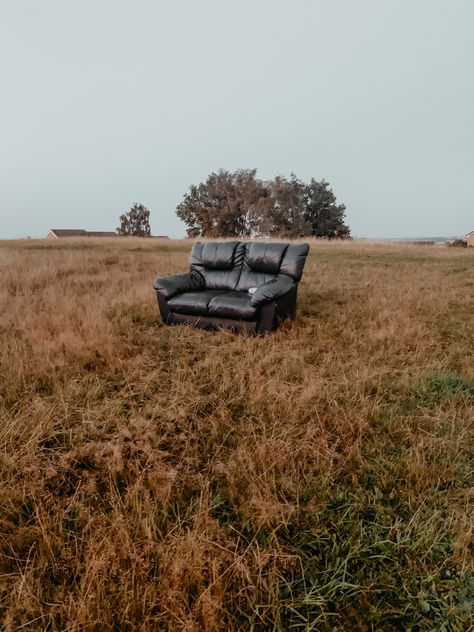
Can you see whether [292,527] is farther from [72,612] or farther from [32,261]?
[32,261]

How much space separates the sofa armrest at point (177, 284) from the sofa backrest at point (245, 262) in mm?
174

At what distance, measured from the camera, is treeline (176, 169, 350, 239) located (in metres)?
28.0

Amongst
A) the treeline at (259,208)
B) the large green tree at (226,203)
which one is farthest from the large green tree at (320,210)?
the large green tree at (226,203)

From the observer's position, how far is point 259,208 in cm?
2805

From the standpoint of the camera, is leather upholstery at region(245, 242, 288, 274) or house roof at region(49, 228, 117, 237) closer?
leather upholstery at region(245, 242, 288, 274)

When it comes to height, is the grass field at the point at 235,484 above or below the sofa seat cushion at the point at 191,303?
below

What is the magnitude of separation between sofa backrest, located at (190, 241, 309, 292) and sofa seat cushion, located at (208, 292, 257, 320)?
83cm

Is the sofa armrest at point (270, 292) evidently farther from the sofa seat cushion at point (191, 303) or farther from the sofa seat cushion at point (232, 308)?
the sofa seat cushion at point (191, 303)

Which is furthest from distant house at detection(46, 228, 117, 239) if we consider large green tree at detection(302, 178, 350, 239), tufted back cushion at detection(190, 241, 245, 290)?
tufted back cushion at detection(190, 241, 245, 290)

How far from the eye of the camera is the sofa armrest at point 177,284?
13.7 ft

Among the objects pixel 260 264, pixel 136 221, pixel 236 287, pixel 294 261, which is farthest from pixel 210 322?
pixel 136 221

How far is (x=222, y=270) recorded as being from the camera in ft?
16.6

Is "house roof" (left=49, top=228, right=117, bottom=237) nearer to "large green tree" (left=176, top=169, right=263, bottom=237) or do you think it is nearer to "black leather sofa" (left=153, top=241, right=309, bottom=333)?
"large green tree" (left=176, top=169, right=263, bottom=237)

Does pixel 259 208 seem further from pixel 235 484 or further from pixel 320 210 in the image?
pixel 235 484
